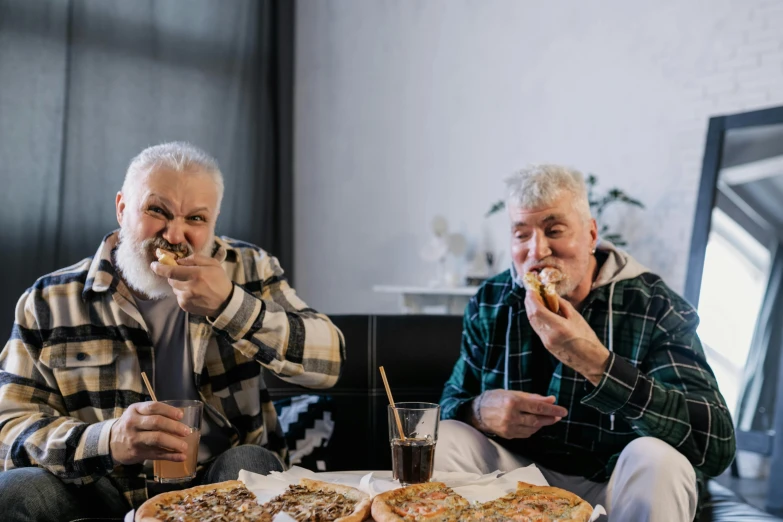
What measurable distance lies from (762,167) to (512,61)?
164 centimetres

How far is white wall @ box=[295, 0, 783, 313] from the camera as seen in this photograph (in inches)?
149

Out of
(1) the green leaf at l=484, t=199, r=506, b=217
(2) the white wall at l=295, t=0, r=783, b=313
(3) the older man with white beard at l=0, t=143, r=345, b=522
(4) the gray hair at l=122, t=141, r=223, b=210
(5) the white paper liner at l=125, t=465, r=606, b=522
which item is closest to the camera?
(5) the white paper liner at l=125, t=465, r=606, b=522

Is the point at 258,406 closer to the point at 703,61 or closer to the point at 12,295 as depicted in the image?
the point at 12,295

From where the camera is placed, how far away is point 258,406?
74.8 inches

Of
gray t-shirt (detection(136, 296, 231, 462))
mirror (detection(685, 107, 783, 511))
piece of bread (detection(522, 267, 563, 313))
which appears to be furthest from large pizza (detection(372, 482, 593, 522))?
mirror (detection(685, 107, 783, 511))

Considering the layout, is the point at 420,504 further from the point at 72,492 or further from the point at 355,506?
the point at 72,492

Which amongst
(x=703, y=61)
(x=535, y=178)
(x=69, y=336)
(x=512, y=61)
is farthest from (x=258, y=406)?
(x=512, y=61)

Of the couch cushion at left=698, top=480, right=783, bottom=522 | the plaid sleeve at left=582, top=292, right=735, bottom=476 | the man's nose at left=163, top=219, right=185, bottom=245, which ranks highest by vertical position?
the man's nose at left=163, top=219, right=185, bottom=245

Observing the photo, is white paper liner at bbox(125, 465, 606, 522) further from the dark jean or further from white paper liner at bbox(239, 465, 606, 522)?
the dark jean

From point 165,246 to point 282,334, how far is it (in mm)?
346

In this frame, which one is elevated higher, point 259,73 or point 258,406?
point 259,73

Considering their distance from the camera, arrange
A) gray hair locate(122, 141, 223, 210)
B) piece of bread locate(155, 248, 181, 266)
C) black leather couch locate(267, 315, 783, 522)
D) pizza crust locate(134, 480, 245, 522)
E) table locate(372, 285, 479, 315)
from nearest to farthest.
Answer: pizza crust locate(134, 480, 245, 522), piece of bread locate(155, 248, 181, 266), gray hair locate(122, 141, 223, 210), black leather couch locate(267, 315, 783, 522), table locate(372, 285, 479, 315)

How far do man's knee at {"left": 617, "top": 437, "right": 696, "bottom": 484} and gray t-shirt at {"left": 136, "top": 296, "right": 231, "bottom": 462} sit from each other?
93 cm

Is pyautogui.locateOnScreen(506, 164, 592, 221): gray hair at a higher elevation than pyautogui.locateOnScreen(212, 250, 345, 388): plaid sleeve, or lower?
higher
